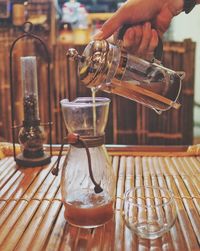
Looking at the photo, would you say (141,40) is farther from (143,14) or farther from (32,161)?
(32,161)

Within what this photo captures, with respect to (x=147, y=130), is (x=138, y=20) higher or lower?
higher

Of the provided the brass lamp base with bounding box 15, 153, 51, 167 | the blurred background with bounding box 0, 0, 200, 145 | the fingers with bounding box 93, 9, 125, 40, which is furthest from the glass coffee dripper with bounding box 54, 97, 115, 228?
the blurred background with bounding box 0, 0, 200, 145

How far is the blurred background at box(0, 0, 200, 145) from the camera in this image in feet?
7.62

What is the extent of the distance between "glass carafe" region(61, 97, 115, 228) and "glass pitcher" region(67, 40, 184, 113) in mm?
59

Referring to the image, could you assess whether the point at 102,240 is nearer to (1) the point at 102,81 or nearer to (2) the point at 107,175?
(2) the point at 107,175

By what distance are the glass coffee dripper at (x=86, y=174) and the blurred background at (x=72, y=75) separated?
1.58 meters

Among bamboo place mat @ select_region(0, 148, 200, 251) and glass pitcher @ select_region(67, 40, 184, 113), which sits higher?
glass pitcher @ select_region(67, 40, 184, 113)

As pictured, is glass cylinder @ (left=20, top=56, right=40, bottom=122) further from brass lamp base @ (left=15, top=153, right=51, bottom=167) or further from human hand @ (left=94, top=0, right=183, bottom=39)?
human hand @ (left=94, top=0, right=183, bottom=39)

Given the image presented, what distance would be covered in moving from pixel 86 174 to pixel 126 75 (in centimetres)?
21

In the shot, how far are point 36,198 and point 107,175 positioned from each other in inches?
7.9

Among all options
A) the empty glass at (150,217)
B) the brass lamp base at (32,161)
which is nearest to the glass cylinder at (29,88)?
the brass lamp base at (32,161)

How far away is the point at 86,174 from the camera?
2.44 ft

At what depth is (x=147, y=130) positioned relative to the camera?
2.41m

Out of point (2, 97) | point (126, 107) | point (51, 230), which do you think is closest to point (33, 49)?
point (2, 97)
